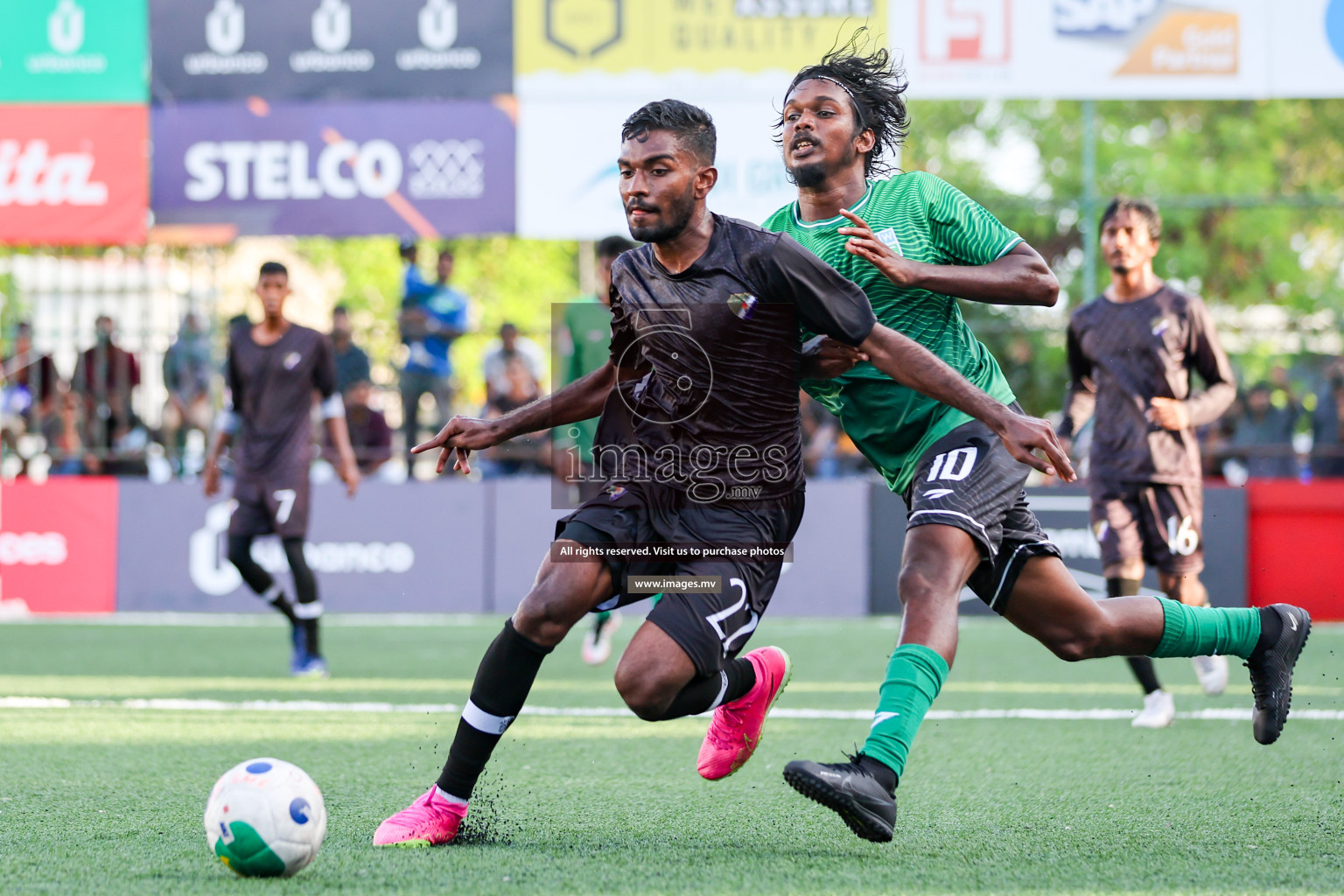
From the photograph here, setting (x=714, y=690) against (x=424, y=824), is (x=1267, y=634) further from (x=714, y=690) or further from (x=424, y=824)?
(x=424, y=824)

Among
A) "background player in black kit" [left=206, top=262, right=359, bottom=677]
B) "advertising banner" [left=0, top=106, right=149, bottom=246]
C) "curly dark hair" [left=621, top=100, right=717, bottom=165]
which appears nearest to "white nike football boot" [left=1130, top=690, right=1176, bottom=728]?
"curly dark hair" [left=621, top=100, right=717, bottom=165]

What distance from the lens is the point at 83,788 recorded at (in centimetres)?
506

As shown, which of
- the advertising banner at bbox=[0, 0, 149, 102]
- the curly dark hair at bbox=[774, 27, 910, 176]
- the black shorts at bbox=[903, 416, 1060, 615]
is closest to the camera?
the black shorts at bbox=[903, 416, 1060, 615]

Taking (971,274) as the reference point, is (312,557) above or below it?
below

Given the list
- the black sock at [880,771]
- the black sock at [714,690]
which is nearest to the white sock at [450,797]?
the black sock at [714,690]

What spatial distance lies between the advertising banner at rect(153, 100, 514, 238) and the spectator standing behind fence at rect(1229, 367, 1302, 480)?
6.82 m

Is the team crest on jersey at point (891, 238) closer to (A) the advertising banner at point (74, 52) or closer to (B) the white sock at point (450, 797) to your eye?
(B) the white sock at point (450, 797)

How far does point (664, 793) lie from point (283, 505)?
446cm

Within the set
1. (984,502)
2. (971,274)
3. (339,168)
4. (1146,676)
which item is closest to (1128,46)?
(339,168)

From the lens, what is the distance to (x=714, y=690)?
14.1ft

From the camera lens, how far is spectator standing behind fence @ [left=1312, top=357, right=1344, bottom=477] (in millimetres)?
13422

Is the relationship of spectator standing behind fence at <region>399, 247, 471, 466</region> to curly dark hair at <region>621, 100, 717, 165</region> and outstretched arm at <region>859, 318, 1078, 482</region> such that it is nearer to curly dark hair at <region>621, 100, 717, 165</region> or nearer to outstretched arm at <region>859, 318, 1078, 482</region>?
curly dark hair at <region>621, 100, 717, 165</region>

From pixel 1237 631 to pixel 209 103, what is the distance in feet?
36.7

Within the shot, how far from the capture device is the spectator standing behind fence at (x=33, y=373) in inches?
543
